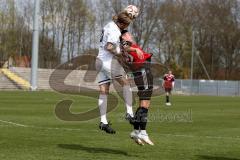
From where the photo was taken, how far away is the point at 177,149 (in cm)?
1041

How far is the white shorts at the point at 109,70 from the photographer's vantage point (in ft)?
34.6

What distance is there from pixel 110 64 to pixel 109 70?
0.11 metres

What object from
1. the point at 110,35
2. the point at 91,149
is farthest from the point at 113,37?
the point at 91,149

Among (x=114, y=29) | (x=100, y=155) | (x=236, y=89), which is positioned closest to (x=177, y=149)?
(x=100, y=155)

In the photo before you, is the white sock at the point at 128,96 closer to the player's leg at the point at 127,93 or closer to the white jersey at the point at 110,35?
the player's leg at the point at 127,93

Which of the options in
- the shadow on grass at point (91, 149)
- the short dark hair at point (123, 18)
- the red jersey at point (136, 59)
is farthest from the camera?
the short dark hair at point (123, 18)

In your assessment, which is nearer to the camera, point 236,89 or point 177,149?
point 177,149

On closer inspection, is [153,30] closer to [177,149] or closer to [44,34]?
[44,34]

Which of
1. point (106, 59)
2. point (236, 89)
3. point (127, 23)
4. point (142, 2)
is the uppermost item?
point (142, 2)

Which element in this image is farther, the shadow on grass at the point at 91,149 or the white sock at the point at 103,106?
the white sock at the point at 103,106

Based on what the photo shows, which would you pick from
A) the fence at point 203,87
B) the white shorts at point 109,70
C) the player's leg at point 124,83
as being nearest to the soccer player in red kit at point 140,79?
the player's leg at point 124,83

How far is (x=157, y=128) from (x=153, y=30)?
89781 millimetres

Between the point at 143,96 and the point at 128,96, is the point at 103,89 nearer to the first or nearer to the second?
the point at 128,96

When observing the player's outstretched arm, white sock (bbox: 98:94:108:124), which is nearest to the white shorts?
white sock (bbox: 98:94:108:124)
